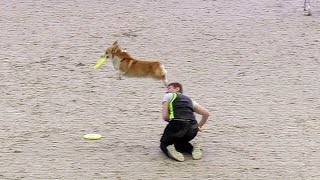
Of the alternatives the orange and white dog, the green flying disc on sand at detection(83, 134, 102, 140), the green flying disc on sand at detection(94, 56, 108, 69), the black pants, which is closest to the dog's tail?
the orange and white dog

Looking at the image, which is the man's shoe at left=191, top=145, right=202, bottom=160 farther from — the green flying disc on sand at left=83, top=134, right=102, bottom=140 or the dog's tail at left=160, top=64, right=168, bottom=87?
the dog's tail at left=160, top=64, right=168, bottom=87

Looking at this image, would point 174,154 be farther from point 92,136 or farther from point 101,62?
point 101,62

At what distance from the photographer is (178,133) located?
4.86m

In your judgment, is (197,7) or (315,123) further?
(197,7)

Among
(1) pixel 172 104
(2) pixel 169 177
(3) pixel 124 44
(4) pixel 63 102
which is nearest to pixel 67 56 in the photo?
(3) pixel 124 44

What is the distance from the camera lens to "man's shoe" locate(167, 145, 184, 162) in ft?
15.8

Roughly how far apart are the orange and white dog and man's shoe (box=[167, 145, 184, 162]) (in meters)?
1.21

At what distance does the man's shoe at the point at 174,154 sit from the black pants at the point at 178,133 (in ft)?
0.12

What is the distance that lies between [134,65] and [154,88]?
0.35 metres

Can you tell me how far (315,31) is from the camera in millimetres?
7957

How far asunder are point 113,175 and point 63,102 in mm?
1452

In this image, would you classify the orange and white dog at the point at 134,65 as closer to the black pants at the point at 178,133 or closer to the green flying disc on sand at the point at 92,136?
the green flying disc on sand at the point at 92,136

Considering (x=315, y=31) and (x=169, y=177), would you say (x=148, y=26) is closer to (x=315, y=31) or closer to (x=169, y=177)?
(x=315, y=31)

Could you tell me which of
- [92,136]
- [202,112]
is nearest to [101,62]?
[92,136]
